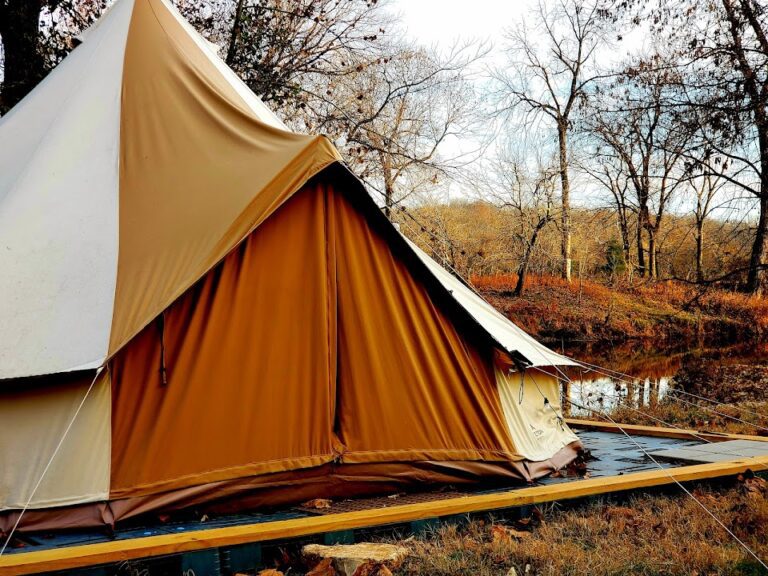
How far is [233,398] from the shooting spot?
156 inches

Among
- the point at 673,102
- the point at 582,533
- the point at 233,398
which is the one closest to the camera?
the point at 582,533

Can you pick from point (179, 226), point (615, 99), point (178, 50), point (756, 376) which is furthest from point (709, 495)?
point (756, 376)

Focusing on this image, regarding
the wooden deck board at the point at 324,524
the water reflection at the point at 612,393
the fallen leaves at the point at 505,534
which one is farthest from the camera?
the water reflection at the point at 612,393

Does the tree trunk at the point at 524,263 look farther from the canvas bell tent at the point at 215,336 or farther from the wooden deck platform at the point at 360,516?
the canvas bell tent at the point at 215,336

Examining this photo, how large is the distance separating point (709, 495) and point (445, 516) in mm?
1603

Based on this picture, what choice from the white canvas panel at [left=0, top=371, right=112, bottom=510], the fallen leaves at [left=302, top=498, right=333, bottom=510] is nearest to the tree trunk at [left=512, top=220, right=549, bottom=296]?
the fallen leaves at [left=302, top=498, right=333, bottom=510]

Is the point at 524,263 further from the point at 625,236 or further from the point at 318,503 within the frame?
the point at 318,503

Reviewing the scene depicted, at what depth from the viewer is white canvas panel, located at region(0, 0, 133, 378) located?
12.3ft

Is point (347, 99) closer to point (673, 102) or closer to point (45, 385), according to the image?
point (673, 102)

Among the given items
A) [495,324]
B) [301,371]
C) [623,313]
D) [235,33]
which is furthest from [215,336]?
[623,313]

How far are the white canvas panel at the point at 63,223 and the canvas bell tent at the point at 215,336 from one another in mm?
11

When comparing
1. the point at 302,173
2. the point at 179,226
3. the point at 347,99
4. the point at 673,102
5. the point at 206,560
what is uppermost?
the point at 347,99

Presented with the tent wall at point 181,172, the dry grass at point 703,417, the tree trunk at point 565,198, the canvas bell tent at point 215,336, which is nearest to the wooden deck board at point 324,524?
the canvas bell tent at point 215,336

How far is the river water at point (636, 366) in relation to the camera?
35.0 feet
